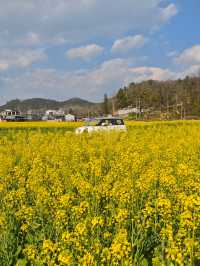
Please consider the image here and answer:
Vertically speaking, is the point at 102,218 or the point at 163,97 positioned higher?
the point at 163,97

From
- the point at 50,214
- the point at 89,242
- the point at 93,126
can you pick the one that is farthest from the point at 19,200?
the point at 93,126

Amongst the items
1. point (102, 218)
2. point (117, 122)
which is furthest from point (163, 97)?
point (102, 218)

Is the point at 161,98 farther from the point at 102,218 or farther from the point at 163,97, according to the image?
the point at 102,218

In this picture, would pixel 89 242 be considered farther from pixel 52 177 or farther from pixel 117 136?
pixel 117 136

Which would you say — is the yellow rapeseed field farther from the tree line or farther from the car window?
the tree line

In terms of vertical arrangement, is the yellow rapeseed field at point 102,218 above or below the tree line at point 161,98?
below

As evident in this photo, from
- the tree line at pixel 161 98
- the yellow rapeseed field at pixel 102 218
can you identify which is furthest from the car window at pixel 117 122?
the tree line at pixel 161 98

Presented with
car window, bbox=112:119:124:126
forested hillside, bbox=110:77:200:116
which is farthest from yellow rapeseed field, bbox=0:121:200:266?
forested hillside, bbox=110:77:200:116

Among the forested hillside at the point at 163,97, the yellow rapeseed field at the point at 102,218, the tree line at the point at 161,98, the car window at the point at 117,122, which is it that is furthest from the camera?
the forested hillside at the point at 163,97

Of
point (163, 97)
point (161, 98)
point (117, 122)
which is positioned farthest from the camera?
point (163, 97)

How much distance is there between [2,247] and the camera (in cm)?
451

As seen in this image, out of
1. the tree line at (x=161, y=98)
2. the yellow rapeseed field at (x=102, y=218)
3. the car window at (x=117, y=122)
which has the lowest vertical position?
the yellow rapeseed field at (x=102, y=218)

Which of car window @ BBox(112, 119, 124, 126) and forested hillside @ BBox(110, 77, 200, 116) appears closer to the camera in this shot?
car window @ BBox(112, 119, 124, 126)

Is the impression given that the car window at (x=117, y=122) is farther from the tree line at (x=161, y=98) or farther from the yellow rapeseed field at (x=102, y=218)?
the tree line at (x=161, y=98)
